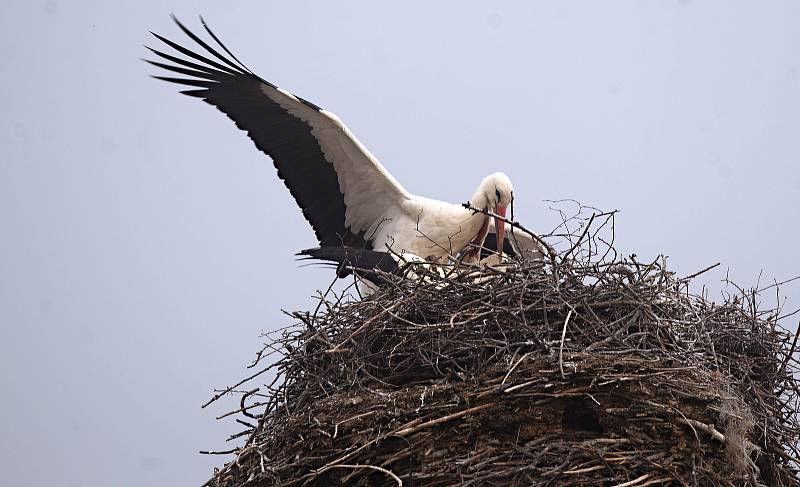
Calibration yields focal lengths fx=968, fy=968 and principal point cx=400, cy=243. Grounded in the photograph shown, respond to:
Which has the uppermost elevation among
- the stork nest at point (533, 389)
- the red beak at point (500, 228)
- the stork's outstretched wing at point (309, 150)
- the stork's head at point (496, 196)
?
the stork's outstretched wing at point (309, 150)

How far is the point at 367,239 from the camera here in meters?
6.92

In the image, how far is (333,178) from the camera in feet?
22.3

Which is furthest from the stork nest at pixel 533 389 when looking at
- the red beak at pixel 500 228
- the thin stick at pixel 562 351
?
the red beak at pixel 500 228

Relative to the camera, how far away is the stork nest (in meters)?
3.90

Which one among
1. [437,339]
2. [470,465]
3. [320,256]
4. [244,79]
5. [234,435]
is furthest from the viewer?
[244,79]

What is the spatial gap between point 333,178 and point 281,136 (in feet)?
1.52

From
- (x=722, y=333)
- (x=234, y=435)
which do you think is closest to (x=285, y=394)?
(x=234, y=435)

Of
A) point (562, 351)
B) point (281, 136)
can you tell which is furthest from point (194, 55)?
point (562, 351)

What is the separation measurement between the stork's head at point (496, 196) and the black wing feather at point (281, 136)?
966 millimetres

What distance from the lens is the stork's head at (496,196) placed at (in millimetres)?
6199

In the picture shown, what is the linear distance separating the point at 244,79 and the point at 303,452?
3.23 meters

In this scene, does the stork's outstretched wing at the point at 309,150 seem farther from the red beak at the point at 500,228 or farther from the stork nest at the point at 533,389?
the stork nest at the point at 533,389

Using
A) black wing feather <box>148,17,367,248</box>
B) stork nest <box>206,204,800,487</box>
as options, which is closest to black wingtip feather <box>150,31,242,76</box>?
black wing feather <box>148,17,367,248</box>

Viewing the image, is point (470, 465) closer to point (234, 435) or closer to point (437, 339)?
point (437, 339)
